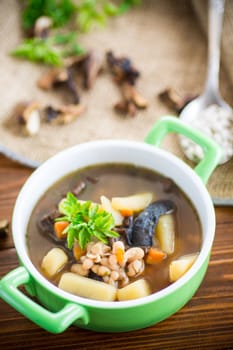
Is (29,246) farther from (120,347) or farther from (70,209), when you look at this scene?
(120,347)

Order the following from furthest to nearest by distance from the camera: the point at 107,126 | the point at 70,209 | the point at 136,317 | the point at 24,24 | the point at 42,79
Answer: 1. the point at 24,24
2. the point at 42,79
3. the point at 107,126
4. the point at 70,209
5. the point at 136,317

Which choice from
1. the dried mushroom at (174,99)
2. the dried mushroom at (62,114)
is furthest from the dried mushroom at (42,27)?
the dried mushroom at (174,99)

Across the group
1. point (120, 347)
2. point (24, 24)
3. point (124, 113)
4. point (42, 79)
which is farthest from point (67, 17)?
point (120, 347)

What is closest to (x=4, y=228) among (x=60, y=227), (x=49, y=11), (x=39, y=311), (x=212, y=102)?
(x=60, y=227)

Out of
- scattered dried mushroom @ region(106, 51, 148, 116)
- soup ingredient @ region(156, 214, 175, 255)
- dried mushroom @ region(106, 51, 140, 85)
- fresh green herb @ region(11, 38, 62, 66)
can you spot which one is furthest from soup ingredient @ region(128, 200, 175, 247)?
fresh green herb @ region(11, 38, 62, 66)

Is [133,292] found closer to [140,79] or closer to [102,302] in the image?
[102,302]

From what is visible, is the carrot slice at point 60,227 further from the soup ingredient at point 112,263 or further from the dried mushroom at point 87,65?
the dried mushroom at point 87,65
